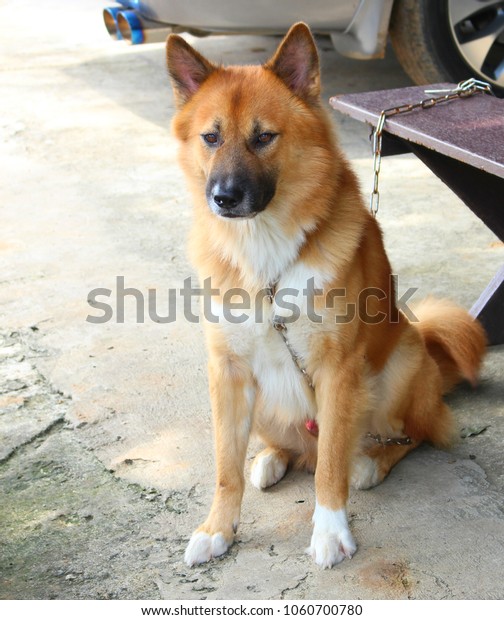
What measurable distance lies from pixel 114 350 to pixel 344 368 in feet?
4.43

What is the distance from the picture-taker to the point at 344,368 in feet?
8.09

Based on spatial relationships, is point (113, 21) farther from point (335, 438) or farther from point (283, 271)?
point (335, 438)

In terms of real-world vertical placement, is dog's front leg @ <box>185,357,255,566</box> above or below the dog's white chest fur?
below

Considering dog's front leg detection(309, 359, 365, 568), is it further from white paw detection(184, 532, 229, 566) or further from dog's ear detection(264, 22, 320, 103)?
dog's ear detection(264, 22, 320, 103)

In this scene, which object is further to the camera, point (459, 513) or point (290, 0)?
point (290, 0)

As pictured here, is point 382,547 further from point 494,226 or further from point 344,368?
point 494,226

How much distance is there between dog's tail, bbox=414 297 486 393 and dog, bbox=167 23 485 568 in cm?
42

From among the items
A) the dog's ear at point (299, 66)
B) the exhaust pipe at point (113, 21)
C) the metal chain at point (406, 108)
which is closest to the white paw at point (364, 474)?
the metal chain at point (406, 108)

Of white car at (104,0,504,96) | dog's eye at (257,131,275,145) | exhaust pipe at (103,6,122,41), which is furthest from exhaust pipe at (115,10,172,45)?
dog's eye at (257,131,275,145)

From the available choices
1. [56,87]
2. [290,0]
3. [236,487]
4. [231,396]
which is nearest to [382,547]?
[236,487]

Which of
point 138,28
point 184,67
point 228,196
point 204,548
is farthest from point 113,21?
point 204,548

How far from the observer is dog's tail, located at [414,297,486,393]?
9.95 feet

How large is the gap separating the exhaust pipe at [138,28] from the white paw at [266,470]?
3.58 m

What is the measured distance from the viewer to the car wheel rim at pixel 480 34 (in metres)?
4.94
